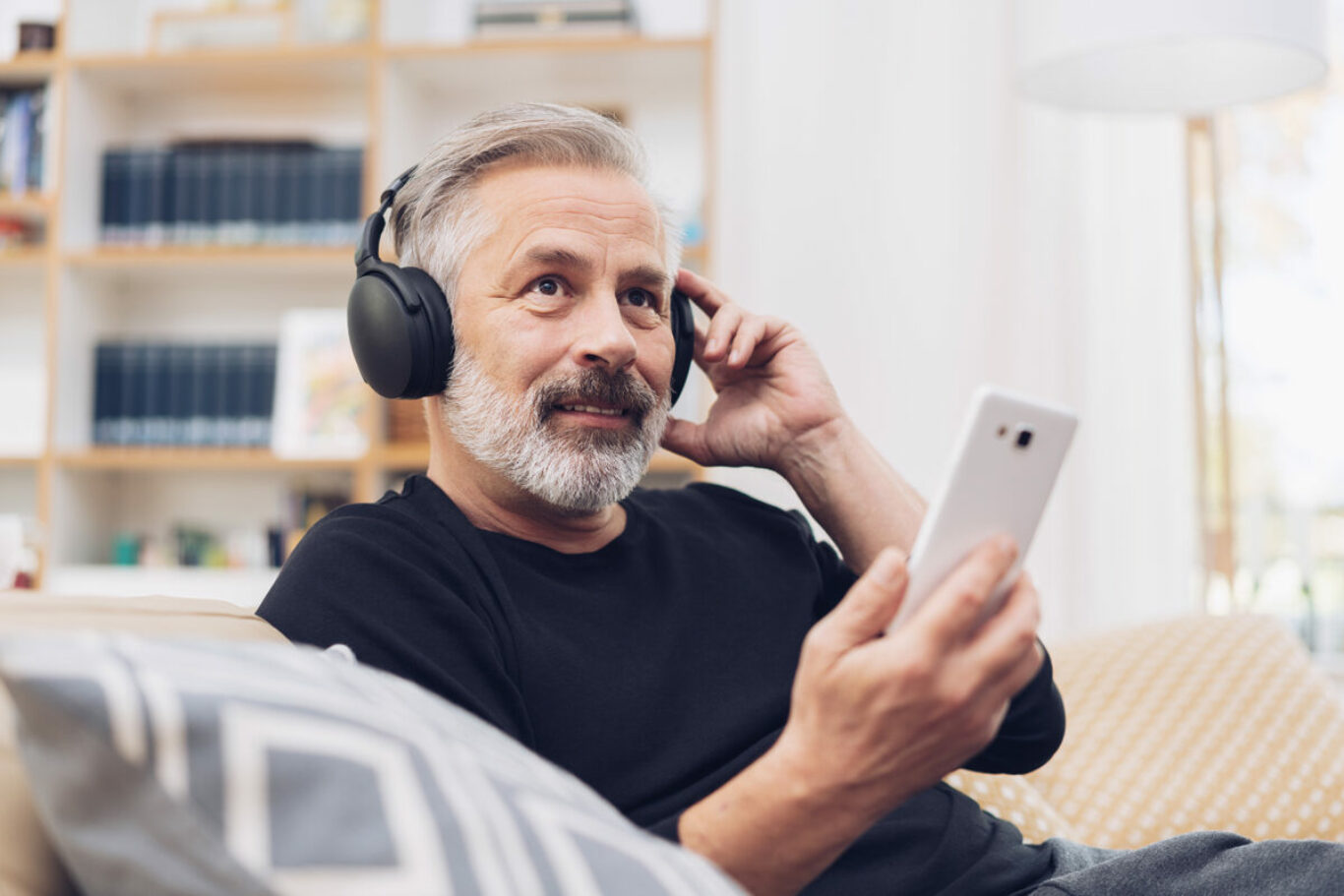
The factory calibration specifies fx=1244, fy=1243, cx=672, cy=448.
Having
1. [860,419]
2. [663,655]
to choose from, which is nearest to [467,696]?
[663,655]

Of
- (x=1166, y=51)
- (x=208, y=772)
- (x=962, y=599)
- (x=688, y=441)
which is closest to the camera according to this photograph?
(x=208, y=772)

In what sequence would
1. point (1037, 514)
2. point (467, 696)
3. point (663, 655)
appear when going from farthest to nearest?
point (663, 655), point (467, 696), point (1037, 514)

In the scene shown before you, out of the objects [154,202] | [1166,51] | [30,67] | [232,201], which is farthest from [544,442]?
[30,67]

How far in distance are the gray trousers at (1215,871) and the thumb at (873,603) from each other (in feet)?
1.33

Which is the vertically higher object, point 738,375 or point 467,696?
point 738,375

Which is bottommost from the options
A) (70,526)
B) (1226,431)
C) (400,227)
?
(70,526)

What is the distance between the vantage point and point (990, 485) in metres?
0.69

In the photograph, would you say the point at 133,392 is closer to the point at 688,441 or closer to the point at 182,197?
the point at 182,197

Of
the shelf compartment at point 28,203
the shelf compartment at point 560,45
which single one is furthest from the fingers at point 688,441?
the shelf compartment at point 28,203

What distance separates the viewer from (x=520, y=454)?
1101mm

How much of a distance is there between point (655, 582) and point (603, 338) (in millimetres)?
223

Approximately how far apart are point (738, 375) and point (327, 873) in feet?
3.04

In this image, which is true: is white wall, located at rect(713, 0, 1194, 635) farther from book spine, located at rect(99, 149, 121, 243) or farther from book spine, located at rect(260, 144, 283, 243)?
book spine, located at rect(99, 149, 121, 243)

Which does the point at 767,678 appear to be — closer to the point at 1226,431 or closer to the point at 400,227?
the point at 400,227
